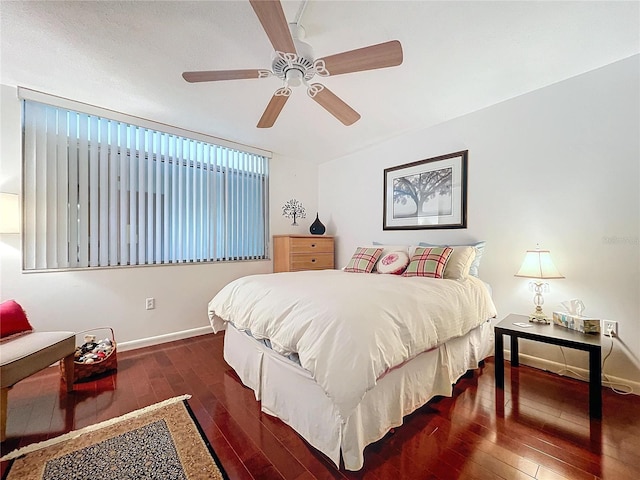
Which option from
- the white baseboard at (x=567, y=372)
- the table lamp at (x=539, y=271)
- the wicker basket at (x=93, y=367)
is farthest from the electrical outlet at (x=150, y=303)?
the white baseboard at (x=567, y=372)

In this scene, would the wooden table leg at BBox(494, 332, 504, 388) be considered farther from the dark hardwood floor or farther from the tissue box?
the tissue box

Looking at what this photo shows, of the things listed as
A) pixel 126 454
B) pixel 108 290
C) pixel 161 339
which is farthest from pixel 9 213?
pixel 126 454

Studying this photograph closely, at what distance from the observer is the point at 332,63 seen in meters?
1.53

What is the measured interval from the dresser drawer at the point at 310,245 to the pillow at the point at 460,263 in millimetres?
1968

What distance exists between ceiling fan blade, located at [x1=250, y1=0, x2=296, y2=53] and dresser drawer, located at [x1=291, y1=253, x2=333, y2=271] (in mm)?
2588

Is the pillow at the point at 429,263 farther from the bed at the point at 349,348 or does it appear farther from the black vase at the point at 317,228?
the black vase at the point at 317,228

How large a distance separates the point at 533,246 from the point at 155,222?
3784 mm

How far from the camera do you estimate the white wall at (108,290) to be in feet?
7.33

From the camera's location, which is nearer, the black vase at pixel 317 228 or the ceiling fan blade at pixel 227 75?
the ceiling fan blade at pixel 227 75

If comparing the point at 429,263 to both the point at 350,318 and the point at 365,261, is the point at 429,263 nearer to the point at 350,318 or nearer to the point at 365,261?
the point at 365,261

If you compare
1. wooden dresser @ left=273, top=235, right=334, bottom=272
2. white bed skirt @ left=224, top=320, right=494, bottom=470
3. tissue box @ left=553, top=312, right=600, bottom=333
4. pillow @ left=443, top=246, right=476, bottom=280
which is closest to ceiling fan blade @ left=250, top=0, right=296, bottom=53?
white bed skirt @ left=224, top=320, right=494, bottom=470

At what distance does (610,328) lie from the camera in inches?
78.1

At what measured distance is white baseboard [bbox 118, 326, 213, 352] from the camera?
2719 mm

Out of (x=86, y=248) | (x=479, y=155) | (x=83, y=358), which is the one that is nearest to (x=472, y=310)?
(x=479, y=155)
